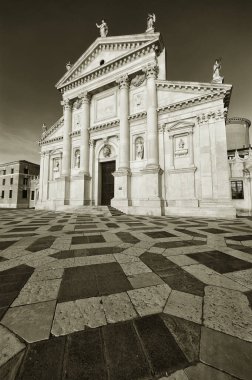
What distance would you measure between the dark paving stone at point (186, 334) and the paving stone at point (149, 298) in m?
0.14

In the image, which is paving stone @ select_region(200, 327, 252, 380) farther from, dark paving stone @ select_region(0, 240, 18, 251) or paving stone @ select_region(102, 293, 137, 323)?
dark paving stone @ select_region(0, 240, 18, 251)

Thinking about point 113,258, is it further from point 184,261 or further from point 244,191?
point 244,191

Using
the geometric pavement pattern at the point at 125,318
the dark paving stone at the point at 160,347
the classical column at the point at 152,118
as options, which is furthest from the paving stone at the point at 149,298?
the classical column at the point at 152,118

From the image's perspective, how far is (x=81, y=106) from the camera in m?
18.6

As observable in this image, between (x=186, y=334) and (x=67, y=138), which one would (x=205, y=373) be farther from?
(x=67, y=138)

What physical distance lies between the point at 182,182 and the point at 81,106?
14025mm

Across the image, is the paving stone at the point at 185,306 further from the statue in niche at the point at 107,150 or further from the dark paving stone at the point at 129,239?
the statue in niche at the point at 107,150

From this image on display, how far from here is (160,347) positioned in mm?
1081

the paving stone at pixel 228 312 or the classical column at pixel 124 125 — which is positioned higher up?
the classical column at pixel 124 125

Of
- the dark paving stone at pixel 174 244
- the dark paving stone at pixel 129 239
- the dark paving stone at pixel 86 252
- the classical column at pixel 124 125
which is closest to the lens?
the dark paving stone at pixel 86 252

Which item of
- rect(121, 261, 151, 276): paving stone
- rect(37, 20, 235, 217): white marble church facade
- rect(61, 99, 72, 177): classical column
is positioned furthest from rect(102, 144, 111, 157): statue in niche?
rect(121, 261, 151, 276): paving stone

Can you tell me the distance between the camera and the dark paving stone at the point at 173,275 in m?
1.87

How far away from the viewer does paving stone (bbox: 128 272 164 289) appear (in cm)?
194

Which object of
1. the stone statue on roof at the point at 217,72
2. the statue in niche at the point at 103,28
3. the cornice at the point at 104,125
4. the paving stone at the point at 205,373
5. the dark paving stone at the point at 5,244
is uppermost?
the statue in niche at the point at 103,28
